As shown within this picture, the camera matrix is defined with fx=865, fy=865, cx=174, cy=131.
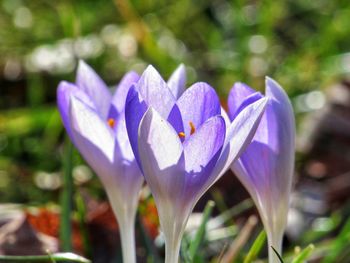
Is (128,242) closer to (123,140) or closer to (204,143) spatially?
(123,140)

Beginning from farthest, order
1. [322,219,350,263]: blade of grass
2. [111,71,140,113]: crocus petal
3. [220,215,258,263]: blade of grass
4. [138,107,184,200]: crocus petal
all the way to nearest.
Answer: [220,215,258,263]: blade of grass < [322,219,350,263]: blade of grass < [111,71,140,113]: crocus petal < [138,107,184,200]: crocus petal

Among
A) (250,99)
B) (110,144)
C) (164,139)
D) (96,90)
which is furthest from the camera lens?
(96,90)

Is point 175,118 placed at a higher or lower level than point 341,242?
higher

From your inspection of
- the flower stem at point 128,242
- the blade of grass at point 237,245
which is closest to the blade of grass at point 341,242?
the blade of grass at point 237,245

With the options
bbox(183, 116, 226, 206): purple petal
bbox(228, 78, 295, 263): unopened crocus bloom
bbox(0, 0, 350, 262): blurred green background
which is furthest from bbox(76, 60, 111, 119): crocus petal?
bbox(0, 0, 350, 262): blurred green background

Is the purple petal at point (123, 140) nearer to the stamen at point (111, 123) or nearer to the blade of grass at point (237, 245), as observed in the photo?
the stamen at point (111, 123)

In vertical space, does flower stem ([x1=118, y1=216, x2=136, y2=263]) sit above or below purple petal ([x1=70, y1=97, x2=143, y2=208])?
below

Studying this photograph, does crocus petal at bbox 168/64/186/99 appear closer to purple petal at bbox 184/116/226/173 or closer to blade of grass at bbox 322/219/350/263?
purple petal at bbox 184/116/226/173

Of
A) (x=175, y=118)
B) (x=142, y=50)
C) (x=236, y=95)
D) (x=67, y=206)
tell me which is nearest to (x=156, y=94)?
(x=175, y=118)
